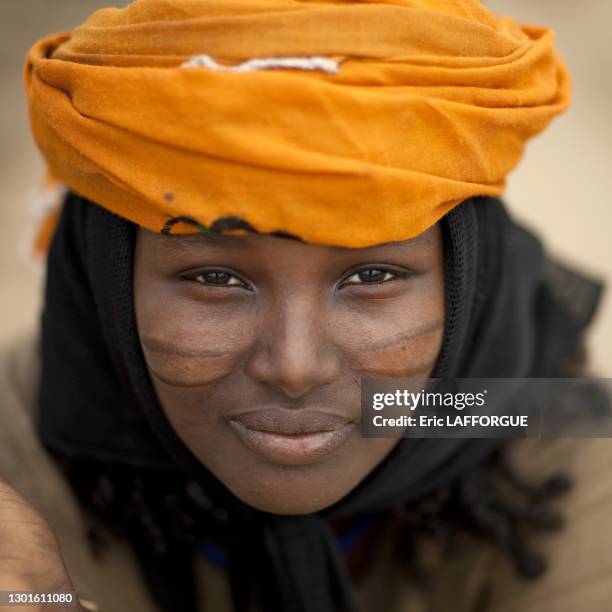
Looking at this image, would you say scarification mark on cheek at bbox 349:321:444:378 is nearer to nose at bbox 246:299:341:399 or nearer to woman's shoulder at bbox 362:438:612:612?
nose at bbox 246:299:341:399

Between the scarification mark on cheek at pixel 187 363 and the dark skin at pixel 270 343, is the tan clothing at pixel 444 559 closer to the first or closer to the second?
the dark skin at pixel 270 343

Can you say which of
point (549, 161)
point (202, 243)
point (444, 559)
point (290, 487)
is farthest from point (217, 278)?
point (549, 161)

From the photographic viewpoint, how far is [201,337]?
144cm

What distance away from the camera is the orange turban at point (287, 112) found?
4.24 ft

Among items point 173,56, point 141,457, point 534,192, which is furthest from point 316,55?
point 534,192

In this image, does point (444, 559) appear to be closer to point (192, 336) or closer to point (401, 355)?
point (401, 355)

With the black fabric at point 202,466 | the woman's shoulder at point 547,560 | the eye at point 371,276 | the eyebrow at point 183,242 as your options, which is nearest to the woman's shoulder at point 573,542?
the woman's shoulder at point 547,560

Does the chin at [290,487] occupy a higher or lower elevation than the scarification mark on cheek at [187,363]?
lower

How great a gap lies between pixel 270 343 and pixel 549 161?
4.22m

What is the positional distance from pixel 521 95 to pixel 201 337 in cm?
75

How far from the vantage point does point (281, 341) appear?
1.36 meters

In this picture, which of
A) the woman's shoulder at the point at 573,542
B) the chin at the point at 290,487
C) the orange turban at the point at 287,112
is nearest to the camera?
the orange turban at the point at 287,112

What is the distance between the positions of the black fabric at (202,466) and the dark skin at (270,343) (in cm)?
16

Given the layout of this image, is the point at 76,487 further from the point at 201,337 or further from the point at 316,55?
the point at 316,55
